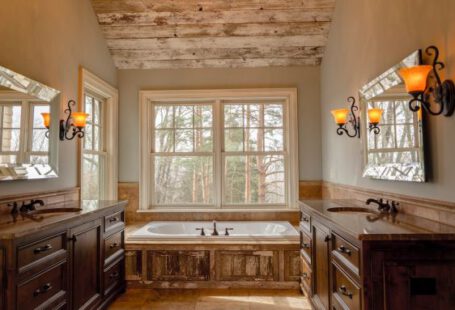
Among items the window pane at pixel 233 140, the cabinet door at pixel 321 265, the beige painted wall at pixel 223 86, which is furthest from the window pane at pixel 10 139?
the window pane at pixel 233 140

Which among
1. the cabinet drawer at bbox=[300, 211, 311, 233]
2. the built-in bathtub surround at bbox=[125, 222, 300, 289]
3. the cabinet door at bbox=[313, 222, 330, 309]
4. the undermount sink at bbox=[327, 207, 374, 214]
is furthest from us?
the built-in bathtub surround at bbox=[125, 222, 300, 289]

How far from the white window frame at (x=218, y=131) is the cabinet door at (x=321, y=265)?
1.67 meters

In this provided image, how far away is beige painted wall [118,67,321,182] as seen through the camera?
4.15 meters

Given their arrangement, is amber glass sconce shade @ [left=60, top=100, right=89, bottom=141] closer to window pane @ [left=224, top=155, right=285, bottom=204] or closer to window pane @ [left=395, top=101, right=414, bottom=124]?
window pane @ [left=224, top=155, right=285, bottom=204]

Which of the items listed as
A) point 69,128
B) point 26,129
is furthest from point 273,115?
point 26,129

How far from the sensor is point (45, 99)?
104 inches

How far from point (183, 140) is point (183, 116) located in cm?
31

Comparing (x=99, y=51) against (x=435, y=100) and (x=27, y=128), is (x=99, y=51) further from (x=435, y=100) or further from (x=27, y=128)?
(x=435, y=100)

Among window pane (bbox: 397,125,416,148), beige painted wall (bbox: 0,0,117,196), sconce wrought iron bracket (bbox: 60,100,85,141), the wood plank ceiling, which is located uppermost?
the wood plank ceiling

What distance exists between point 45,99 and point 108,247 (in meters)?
1.29

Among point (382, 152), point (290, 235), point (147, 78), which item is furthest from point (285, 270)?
point (147, 78)

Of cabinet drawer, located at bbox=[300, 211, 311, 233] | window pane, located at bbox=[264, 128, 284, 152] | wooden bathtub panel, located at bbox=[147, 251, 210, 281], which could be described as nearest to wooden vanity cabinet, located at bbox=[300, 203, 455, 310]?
cabinet drawer, located at bbox=[300, 211, 311, 233]

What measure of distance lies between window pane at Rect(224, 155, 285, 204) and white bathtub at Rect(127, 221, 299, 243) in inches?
15.3

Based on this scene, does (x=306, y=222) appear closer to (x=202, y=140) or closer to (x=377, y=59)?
(x=377, y=59)
